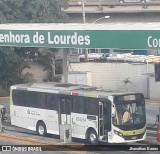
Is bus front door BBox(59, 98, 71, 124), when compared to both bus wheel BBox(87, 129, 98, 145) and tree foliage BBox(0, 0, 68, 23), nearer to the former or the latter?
bus wheel BBox(87, 129, 98, 145)

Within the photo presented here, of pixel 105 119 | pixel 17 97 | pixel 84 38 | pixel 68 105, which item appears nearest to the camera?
pixel 105 119

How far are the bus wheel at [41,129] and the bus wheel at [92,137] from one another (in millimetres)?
3189

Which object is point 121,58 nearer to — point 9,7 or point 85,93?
point 9,7

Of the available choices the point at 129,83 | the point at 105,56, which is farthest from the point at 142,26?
the point at 105,56

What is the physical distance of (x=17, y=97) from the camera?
34.6 metres

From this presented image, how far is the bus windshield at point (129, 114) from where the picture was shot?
29359 millimetres

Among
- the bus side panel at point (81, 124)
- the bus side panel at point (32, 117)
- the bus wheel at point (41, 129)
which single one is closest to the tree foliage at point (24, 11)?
the bus side panel at point (32, 117)

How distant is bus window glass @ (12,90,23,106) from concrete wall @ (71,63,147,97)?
15714 mm

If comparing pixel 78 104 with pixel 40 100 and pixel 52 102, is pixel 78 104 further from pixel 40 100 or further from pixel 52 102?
pixel 40 100

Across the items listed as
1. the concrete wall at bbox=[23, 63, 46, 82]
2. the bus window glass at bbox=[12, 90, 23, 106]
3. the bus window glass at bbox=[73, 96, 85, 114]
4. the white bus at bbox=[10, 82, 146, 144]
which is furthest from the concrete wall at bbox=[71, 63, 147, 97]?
the bus window glass at bbox=[73, 96, 85, 114]

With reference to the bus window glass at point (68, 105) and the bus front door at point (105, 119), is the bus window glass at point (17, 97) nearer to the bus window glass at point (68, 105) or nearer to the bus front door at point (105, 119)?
the bus window glass at point (68, 105)

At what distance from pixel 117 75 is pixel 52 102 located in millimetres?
19094

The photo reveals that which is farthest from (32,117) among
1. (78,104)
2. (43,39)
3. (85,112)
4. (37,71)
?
(37,71)

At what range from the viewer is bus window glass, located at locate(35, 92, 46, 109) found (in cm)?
3264
